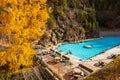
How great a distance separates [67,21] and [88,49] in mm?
9096

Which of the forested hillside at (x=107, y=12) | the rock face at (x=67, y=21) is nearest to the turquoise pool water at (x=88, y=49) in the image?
the rock face at (x=67, y=21)

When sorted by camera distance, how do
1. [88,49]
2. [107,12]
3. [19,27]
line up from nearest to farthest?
[19,27]
[88,49]
[107,12]

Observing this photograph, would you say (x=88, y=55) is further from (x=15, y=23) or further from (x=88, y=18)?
(x=15, y=23)

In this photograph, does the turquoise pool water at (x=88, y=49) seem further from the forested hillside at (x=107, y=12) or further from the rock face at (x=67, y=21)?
the forested hillside at (x=107, y=12)

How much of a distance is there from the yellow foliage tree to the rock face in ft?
73.1

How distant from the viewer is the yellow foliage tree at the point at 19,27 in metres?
17.9

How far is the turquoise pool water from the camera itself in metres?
38.4

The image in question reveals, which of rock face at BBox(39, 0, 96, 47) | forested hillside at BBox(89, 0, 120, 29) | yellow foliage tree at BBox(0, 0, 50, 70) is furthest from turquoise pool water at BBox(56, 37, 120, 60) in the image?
yellow foliage tree at BBox(0, 0, 50, 70)

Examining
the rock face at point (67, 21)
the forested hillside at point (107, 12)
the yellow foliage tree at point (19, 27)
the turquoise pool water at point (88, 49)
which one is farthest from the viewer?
the forested hillside at point (107, 12)

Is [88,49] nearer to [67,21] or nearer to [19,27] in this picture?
[67,21]

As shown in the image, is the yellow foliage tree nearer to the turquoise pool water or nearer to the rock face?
the turquoise pool water

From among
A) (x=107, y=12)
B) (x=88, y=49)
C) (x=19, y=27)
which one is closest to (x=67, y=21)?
(x=88, y=49)

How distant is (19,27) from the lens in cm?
1802

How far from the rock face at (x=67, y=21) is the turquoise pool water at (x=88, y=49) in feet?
6.85
